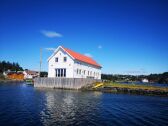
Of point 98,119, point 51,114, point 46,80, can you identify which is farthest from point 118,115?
point 46,80

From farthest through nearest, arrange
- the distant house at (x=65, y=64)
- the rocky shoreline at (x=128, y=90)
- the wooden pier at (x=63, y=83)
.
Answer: the distant house at (x=65, y=64), the wooden pier at (x=63, y=83), the rocky shoreline at (x=128, y=90)

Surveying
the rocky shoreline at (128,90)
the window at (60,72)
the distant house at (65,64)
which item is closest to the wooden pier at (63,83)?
the rocky shoreline at (128,90)

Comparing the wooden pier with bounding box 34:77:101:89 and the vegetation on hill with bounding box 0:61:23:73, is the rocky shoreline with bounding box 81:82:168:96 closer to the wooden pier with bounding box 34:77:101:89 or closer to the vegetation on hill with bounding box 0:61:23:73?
the wooden pier with bounding box 34:77:101:89

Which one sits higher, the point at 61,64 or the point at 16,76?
the point at 61,64

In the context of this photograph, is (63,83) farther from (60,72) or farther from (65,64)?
(65,64)

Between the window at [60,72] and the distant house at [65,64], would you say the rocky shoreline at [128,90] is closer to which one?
the distant house at [65,64]

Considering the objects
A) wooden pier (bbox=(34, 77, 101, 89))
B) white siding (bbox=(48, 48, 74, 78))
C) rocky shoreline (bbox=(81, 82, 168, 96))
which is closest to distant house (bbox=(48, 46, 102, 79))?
white siding (bbox=(48, 48, 74, 78))

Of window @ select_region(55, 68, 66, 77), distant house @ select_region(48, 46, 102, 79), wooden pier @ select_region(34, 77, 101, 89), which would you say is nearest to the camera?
wooden pier @ select_region(34, 77, 101, 89)

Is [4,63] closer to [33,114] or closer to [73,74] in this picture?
[73,74]

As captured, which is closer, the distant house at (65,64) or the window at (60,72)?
the distant house at (65,64)

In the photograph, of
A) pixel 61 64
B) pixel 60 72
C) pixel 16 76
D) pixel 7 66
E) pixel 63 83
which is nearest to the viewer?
pixel 63 83

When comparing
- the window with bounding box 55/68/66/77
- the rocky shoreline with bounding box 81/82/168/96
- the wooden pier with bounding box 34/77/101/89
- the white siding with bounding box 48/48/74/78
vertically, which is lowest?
the rocky shoreline with bounding box 81/82/168/96

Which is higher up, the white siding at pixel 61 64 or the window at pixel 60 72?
the white siding at pixel 61 64

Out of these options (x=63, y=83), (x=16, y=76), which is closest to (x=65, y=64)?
(x=63, y=83)
